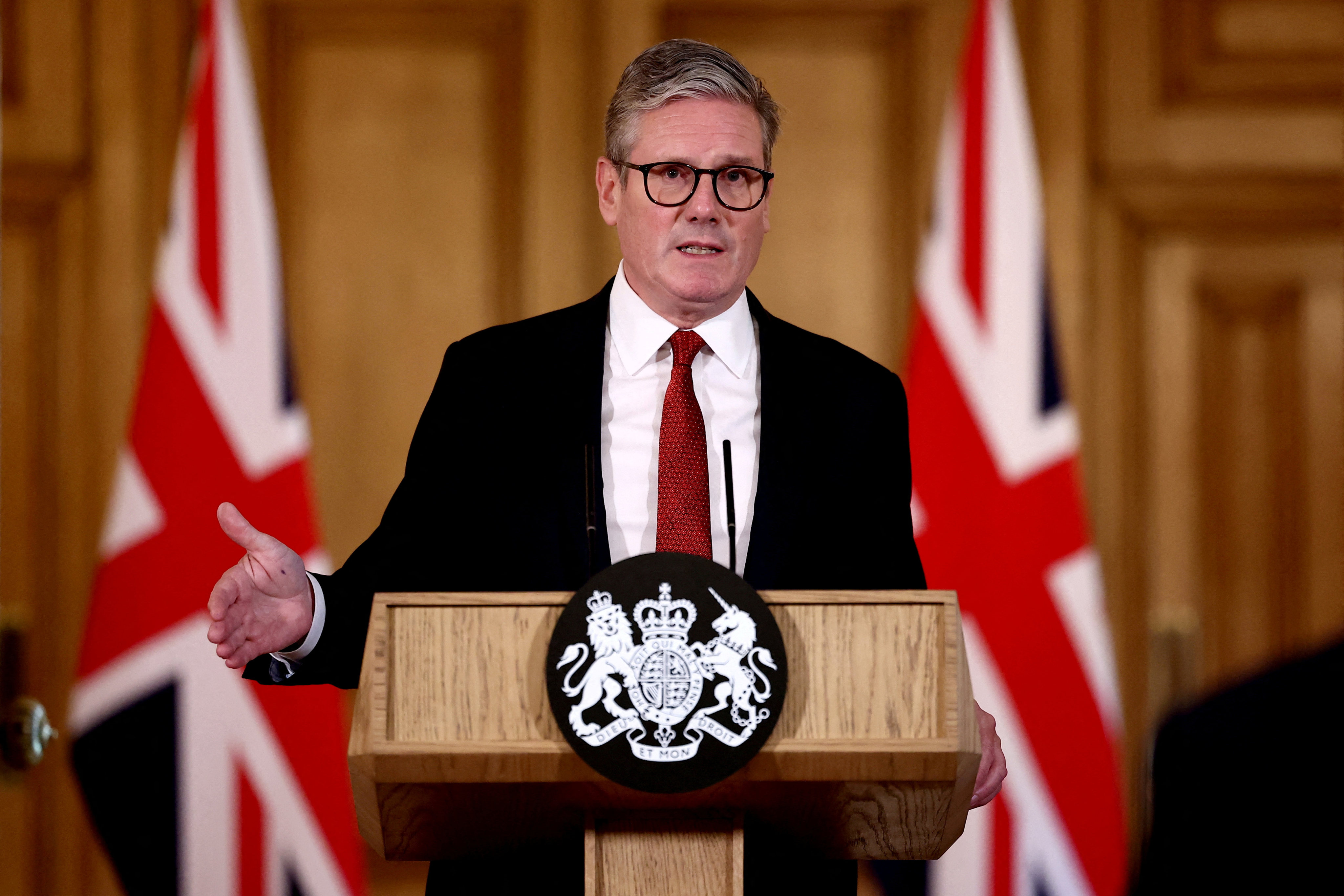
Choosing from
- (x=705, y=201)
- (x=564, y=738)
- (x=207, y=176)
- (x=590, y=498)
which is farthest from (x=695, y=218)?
(x=207, y=176)

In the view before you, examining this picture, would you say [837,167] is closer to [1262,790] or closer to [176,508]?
[176,508]

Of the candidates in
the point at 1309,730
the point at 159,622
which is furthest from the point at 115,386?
the point at 1309,730

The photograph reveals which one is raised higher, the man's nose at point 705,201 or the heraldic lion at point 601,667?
the man's nose at point 705,201

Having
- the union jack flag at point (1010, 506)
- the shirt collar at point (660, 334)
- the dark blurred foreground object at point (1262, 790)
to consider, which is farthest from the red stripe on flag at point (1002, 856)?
the dark blurred foreground object at point (1262, 790)

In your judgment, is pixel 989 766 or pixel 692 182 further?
pixel 692 182

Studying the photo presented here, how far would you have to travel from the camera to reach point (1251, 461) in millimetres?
2881

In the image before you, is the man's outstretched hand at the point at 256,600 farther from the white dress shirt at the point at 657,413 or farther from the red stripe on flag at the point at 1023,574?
the red stripe on flag at the point at 1023,574

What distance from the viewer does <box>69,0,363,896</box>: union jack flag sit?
104 inches

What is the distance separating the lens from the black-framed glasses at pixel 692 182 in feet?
5.04

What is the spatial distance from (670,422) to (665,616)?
0.49 meters

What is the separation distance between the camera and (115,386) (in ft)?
9.07

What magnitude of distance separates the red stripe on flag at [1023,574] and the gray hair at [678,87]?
126 cm

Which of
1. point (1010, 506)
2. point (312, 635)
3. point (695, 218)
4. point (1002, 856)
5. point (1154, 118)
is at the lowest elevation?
point (1002, 856)

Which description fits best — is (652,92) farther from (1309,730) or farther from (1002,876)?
(1002,876)
